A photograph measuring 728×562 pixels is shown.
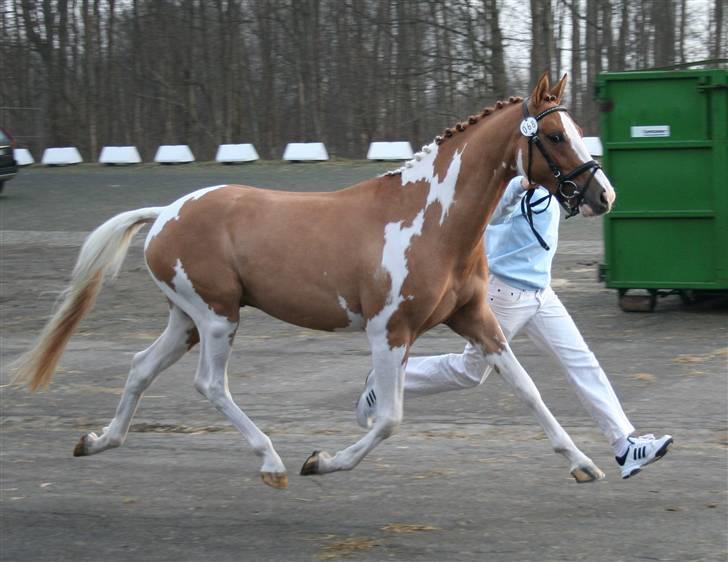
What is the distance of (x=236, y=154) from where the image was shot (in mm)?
27594

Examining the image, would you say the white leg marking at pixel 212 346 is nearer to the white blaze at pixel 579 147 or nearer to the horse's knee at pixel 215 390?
the horse's knee at pixel 215 390

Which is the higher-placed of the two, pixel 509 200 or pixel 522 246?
pixel 509 200

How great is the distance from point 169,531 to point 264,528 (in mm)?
436

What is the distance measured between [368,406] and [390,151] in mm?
20398

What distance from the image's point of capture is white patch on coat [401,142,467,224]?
5613 mm

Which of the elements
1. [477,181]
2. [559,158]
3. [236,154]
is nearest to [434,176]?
[477,181]

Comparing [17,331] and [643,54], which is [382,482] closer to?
[17,331]

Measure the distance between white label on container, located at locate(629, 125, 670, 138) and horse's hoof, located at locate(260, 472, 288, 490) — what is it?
6.58m

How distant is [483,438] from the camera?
6926 mm

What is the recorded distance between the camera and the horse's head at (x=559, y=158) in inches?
204

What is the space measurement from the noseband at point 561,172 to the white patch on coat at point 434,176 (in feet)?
1.28

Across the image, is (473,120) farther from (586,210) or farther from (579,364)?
(579,364)

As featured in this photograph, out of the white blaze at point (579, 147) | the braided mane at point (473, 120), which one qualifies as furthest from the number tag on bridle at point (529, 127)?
the braided mane at point (473, 120)

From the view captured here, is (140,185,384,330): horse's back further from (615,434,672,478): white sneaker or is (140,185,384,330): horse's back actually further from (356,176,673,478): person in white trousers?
(615,434,672,478): white sneaker
